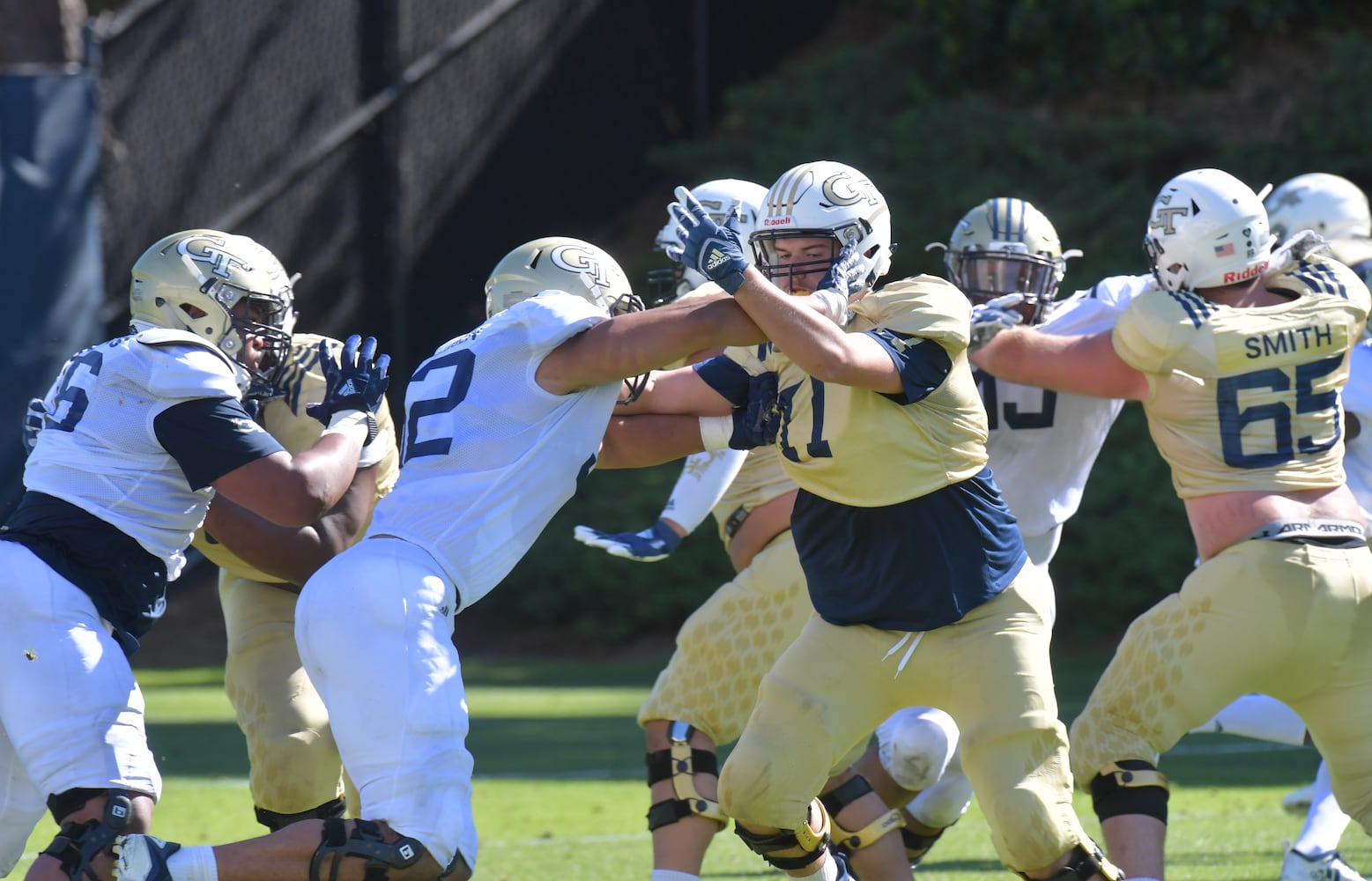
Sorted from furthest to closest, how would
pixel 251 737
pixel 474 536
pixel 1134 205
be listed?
pixel 1134 205
pixel 251 737
pixel 474 536

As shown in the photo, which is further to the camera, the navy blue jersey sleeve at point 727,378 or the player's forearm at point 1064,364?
the player's forearm at point 1064,364

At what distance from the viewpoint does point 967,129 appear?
48.6 feet

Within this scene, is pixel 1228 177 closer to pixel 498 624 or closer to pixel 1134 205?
pixel 1134 205

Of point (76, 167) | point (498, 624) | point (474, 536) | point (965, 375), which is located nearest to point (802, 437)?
point (965, 375)

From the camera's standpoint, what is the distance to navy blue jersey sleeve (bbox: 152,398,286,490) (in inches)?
168

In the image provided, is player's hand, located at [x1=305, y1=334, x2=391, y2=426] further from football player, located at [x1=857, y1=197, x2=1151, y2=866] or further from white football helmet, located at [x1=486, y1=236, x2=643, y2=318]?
football player, located at [x1=857, y1=197, x2=1151, y2=866]

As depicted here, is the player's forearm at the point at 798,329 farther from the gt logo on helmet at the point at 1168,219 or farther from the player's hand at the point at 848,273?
the gt logo on helmet at the point at 1168,219

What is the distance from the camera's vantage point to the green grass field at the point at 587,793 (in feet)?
20.5

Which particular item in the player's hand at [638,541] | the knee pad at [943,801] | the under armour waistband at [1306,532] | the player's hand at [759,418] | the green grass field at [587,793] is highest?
the player's hand at [759,418]

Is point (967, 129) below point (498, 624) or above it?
above

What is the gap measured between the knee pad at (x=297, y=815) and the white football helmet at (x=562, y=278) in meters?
1.63

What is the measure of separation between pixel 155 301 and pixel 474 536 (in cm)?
133

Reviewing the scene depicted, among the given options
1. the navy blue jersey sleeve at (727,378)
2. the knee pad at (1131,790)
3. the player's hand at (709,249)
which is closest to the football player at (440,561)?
the player's hand at (709,249)

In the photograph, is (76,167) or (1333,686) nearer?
(1333,686)
